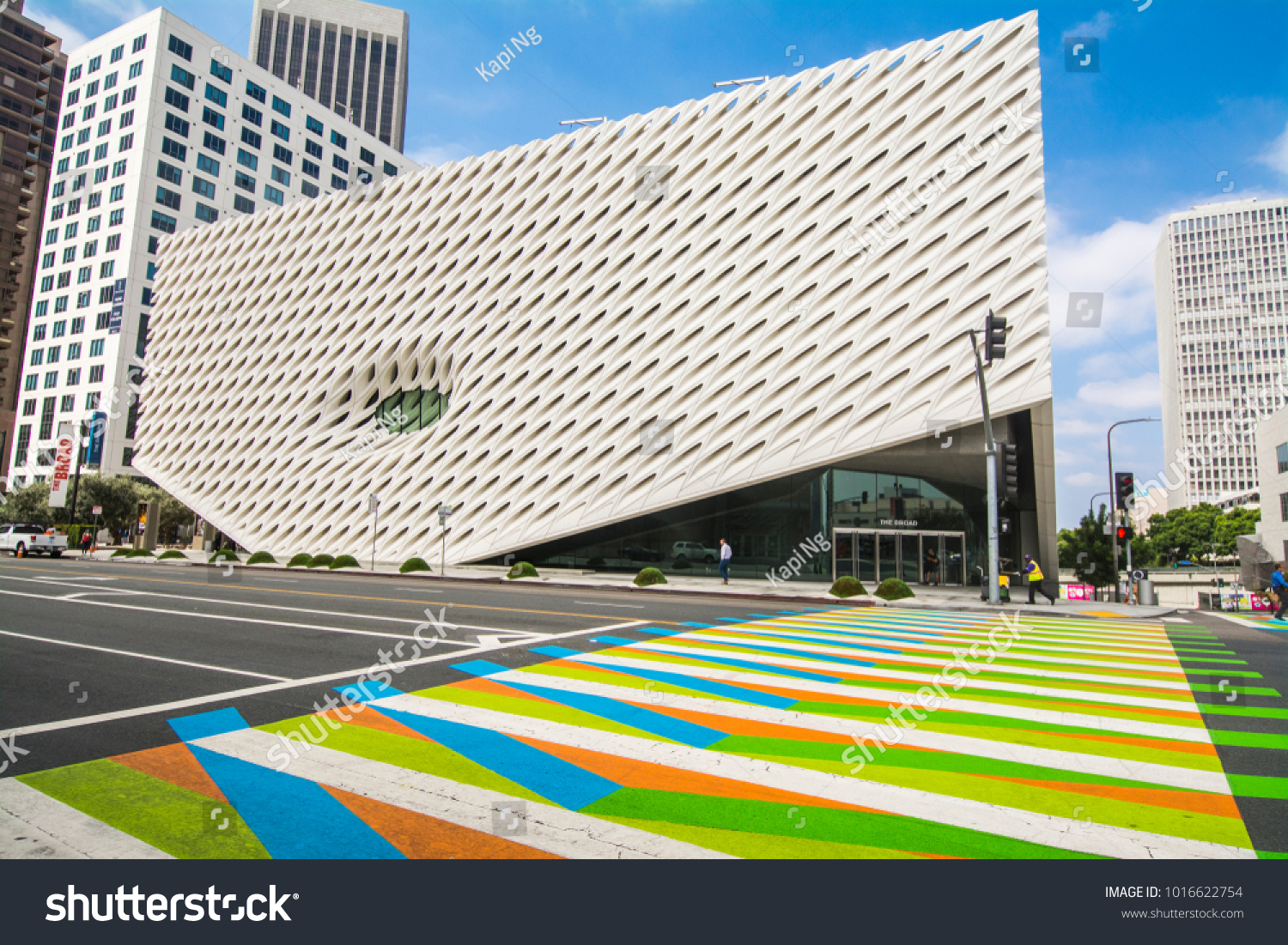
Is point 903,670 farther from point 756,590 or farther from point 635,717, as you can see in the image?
point 756,590

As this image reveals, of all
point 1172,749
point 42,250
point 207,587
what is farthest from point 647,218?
point 42,250

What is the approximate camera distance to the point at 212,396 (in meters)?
46.7

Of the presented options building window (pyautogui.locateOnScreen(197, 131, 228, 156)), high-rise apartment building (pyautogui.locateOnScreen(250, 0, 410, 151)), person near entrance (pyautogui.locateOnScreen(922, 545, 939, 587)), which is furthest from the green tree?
high-rise apartment building (pyautogui.locateOnScreen(250, 0, 410, 151))

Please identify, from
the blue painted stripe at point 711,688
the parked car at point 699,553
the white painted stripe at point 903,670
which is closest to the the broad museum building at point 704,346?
the parked car at point 699,553

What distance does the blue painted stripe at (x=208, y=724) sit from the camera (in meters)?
5.57

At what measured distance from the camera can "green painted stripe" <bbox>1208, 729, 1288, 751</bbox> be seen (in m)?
5.62

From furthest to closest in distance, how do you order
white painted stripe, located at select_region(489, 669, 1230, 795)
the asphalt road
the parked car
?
the parked car → the asphalt road → white painted stripe, located at select_region(489, 669, 1230, 795)

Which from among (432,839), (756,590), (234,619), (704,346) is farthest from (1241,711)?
(704,346)

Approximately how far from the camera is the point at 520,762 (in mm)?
4859

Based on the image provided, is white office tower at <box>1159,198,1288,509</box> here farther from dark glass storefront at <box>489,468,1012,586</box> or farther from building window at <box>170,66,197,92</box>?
building window at <box>170,66,197,92</box>

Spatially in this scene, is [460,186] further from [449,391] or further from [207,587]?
[207,587]

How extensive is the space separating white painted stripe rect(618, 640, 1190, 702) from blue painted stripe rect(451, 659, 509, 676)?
227cm

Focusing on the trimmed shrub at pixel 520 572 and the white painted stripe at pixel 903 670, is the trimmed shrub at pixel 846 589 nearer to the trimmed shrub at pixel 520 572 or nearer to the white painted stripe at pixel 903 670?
the white painted stripe at pixel 903 670
